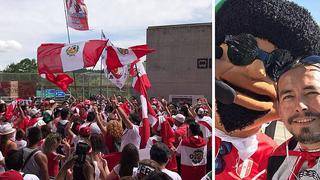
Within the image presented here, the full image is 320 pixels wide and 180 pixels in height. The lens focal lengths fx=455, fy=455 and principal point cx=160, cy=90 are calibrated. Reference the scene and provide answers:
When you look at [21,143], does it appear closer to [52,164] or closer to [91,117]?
[52,164]

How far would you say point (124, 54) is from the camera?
8250mm

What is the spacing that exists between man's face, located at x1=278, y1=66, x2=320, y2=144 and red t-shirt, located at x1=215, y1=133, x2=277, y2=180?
5.7 inches

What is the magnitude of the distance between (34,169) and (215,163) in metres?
3.32

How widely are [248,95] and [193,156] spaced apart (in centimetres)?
447

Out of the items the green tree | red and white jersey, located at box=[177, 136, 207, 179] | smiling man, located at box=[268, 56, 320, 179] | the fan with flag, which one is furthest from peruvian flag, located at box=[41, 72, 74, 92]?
the green tree

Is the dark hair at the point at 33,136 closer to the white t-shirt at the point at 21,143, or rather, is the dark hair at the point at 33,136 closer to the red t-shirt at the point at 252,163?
the white t-shirt at the point at 21,143

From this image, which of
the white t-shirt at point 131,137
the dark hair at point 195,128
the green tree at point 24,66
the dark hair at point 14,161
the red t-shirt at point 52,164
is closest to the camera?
the dark hair at point 14,161

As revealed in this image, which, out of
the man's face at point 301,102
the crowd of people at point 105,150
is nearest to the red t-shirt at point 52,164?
the crowd of people at point 105,150

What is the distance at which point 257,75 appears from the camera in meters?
2.19

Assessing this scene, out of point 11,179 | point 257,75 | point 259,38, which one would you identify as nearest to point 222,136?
point 257,75

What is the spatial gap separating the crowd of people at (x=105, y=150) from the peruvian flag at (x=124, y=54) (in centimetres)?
103

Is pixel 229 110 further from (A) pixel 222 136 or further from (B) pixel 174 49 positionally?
(B) pixel 174 49

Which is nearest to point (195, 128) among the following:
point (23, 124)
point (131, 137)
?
point (131, 137)

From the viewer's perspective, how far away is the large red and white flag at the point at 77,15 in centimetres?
1427
